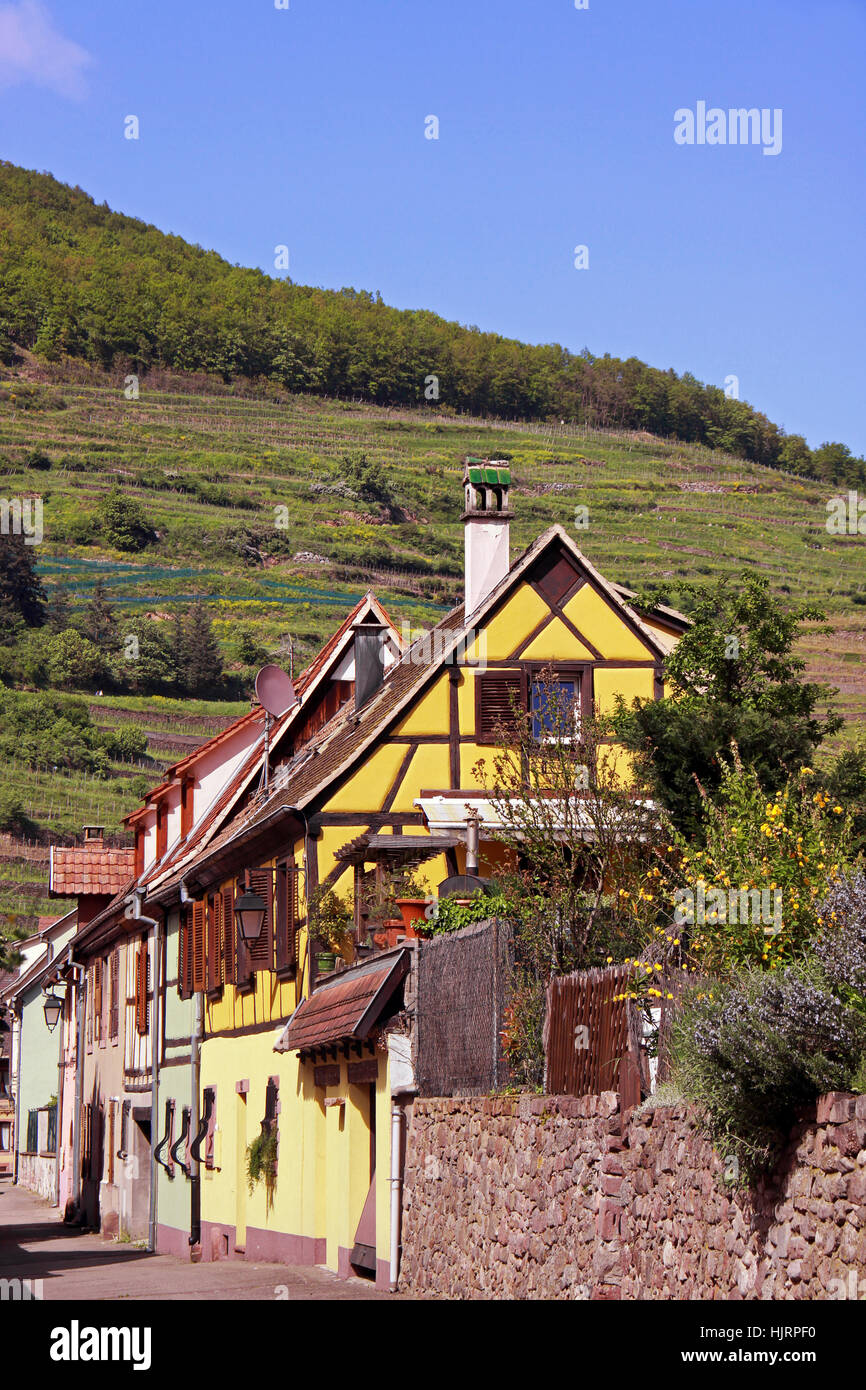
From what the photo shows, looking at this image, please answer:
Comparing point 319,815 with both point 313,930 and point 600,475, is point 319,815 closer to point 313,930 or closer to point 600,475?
point 313,930

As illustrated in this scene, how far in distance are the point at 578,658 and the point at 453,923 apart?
6.13 m

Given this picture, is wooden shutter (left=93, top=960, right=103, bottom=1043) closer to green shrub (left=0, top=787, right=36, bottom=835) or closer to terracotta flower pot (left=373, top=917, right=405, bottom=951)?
terracotta flower pot (left=373, top=917, right=405, bottom=951)

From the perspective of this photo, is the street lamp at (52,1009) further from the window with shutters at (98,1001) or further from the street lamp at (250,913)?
the street lamp at (250,913)

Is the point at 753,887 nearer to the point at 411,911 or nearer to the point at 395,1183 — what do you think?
the point at 395,1183

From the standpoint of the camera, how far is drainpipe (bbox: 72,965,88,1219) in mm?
35875

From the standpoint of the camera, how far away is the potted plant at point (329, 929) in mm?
18969

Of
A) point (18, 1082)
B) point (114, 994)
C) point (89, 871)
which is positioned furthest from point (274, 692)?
point (18, 1082)

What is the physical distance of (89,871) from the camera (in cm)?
3488

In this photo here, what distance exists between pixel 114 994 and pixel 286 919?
1313cm

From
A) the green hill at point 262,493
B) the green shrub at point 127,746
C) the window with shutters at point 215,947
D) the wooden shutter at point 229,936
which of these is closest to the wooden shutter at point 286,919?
the wooden shutter at point 229,936

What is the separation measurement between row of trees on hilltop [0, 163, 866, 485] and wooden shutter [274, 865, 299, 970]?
158 m

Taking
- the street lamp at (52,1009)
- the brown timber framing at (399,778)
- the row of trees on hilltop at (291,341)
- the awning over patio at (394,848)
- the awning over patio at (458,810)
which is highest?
the row of trees on hilltop at (291,341)

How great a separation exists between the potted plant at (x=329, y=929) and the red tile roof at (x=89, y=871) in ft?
52.6
